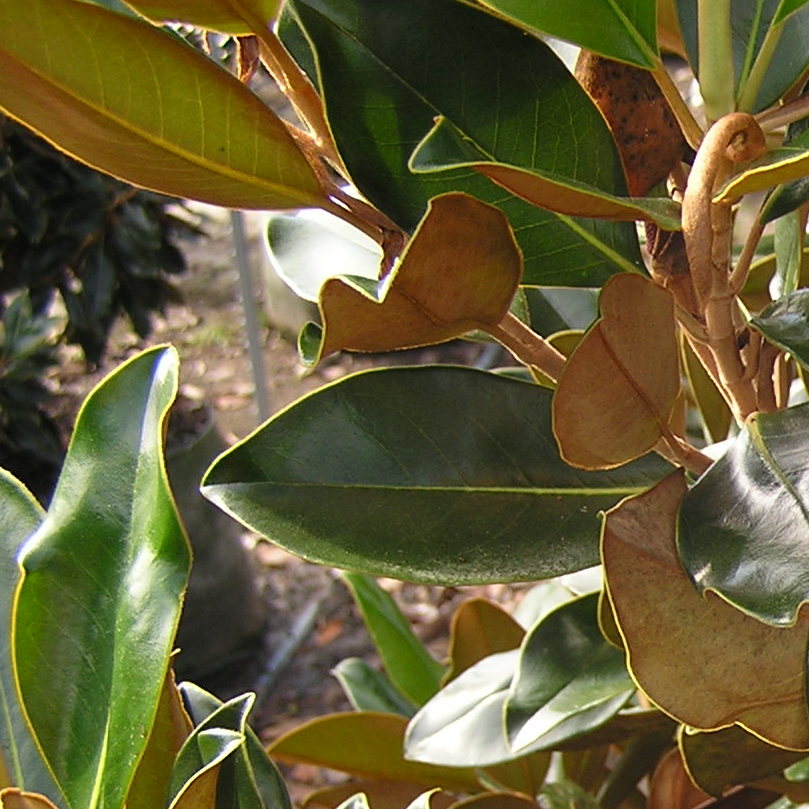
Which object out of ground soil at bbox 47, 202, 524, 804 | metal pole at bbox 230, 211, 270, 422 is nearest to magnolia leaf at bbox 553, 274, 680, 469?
ground soil at bbox 47, 202, 524, 804

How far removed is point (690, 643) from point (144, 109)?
281mm

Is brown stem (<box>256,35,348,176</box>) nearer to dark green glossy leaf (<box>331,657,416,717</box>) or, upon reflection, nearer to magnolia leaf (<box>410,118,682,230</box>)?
magnolia leaf (<box>410,118,682,230</box>)

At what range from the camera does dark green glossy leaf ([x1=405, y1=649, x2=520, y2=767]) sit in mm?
705

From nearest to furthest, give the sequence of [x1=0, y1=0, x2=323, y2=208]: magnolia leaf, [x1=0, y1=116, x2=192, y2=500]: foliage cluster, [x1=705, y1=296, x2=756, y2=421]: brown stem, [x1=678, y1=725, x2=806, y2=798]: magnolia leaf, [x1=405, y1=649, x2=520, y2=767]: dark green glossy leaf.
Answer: [x1=0, y1=0, x2=323, y2=208]: magnolia leaf
[x1=705, y1=296, x2=756, y2=421]: brown stem
[x1=678, y1=725, x2=806, y2=798]: magnolia leaf
[x1=405, y1=649, x2=520, y2=767]: dark green glossy leaf
[x1=0, y1=116, x2=192, y2=500]: foliage cluster

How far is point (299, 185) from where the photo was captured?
445 millimetres

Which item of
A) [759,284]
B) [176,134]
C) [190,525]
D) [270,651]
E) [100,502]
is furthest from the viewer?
[270,651]

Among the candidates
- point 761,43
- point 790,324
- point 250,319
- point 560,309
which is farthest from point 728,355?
point 250,319

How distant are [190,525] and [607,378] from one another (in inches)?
76.6

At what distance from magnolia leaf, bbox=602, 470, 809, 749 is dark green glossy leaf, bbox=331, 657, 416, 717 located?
0.60 metres

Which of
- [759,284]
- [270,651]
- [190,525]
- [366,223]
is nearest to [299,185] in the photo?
[366,223]

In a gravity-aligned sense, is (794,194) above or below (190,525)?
above

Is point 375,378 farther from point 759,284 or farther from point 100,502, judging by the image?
point 759,284

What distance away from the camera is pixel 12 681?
0.54 meters

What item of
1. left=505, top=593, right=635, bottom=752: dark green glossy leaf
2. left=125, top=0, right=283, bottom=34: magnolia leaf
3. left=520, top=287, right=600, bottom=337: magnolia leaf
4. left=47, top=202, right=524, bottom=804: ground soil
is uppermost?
left=125, top=0, right=283, bottom=34: magnolia leaf
